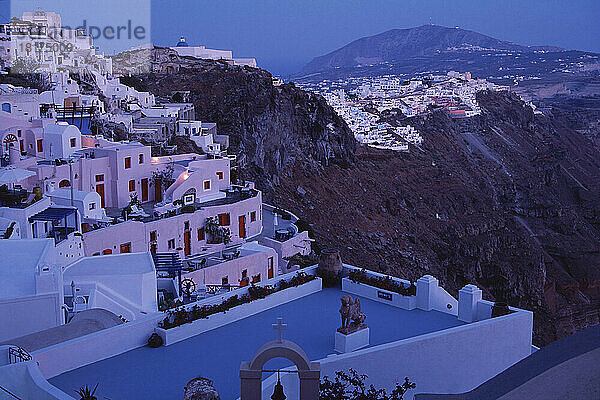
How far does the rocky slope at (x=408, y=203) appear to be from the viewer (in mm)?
38969

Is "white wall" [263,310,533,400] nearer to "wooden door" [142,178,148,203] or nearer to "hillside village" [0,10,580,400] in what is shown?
"hillside village" [0,10,580,400]

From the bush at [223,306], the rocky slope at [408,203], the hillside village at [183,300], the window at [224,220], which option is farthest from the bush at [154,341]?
the rocky slope at [408,203]

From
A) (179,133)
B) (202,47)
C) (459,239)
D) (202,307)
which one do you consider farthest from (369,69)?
(202,307)

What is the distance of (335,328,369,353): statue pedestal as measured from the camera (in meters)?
8.52

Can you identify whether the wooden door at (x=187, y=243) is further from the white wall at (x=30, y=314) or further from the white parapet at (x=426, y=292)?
the white parapet at (x=426, y=292)

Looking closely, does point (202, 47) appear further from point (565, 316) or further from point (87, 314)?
point (87, 314)

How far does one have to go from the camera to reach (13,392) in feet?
21.6

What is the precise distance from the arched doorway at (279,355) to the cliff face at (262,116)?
100 feet

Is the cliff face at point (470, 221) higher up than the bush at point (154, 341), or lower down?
lower down

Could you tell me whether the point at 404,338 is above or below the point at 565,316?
above

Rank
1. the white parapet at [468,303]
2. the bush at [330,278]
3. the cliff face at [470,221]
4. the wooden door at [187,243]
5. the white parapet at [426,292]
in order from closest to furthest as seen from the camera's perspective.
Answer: the white parapet at [468,303] → the white parapet at [426,292] → the bush at [330,278] → the wooden door at [187,243] → the cliff face at [470,221]

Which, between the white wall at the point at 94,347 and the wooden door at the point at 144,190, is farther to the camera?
the wooden door at the point at 144,190

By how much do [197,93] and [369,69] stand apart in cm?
15719

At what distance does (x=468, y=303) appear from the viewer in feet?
31.5
